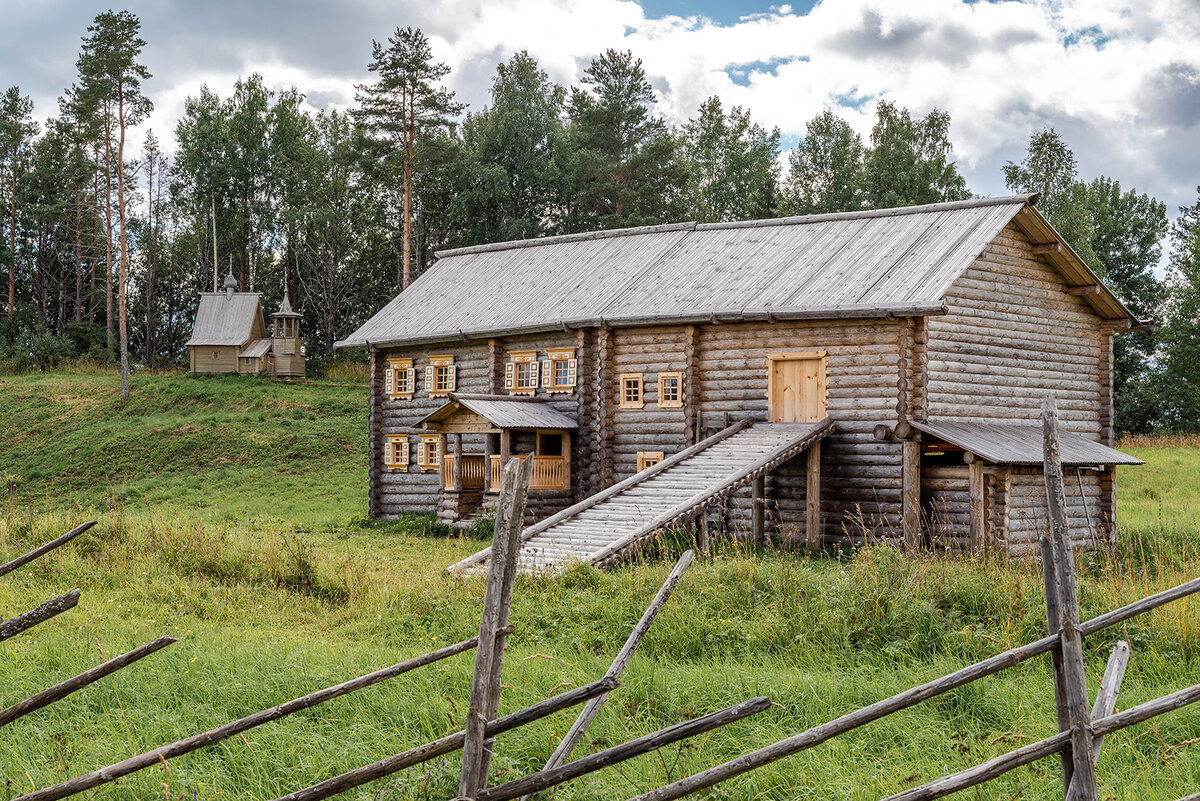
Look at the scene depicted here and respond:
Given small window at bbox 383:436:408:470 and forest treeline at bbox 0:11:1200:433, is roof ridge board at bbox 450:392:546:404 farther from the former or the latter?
forest treeline at bbox 0:11:1200:433

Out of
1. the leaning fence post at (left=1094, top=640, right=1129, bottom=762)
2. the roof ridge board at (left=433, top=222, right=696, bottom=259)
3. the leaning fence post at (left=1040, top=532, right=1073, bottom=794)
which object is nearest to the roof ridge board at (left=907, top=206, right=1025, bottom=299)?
the roof ridge board at (left=433, top=222, right=696, bottom=259)

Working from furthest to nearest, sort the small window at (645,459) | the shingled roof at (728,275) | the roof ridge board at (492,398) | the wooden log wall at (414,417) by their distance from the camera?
the wooden log wall at (414,417)
the roof ridge board at (492,398)
the small window at (645,459)
the shingled roof at (728,275)

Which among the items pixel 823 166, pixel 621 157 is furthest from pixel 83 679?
pixel 823 166

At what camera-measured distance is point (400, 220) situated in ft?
195

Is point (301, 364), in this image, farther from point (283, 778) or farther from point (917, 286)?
point (283, 778)

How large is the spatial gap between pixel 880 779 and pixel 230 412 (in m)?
40.7

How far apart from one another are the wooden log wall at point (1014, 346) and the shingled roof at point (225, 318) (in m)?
37.5

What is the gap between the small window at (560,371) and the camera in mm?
25188

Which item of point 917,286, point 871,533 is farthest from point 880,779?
point 917,286

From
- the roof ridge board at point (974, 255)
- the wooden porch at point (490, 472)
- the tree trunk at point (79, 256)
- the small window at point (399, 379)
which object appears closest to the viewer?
the roof ridge board at point (974, 255)

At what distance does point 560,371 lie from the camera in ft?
83.5

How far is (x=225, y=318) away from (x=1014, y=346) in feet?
131

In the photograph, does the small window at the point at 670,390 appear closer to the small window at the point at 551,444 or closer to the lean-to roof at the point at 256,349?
the small window at the point at 551,444

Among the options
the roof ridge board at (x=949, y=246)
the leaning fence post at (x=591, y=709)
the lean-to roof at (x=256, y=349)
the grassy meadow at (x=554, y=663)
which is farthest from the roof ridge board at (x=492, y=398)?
the lean-to roof at (x=256, y=349)
